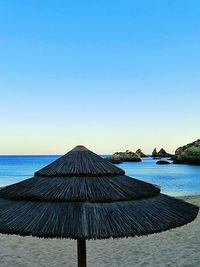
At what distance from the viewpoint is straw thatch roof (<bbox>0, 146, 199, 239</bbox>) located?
4715 mm

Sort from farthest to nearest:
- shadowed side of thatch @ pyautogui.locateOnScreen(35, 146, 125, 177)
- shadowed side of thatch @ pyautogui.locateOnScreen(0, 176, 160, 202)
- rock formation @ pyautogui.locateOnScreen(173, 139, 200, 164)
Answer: rock formation @ pyautogui.locateOnScreen(173, 139, 200, 164) → shadowed side of thatch @ pyautogui.locateOnScreen(35, 146, 125, 177) → shadowed side of thatch @ pyautogui.locateOnScreen(0, 176, 160, 202)

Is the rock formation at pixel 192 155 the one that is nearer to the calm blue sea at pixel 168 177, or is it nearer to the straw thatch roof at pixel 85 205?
the calm blue sea at pixel 168 177

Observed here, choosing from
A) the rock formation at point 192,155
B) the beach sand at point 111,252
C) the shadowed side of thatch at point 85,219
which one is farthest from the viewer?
the rock formation at point 192,155

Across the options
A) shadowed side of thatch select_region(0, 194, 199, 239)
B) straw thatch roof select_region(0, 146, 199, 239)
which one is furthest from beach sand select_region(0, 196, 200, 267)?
shadowed side of thatch select_region(0, 194, 199, 239)

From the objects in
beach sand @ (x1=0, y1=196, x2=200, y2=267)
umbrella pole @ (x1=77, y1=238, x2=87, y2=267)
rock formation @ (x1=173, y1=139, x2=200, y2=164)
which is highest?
rock formation @ (x1=173, y1=139, x2=200, y2=164)

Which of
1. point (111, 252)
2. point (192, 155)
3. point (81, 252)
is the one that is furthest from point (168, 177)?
point (81, 252)

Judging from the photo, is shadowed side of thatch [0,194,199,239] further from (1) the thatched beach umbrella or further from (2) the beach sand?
(2) the beach sand

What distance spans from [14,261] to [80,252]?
A: 5513 mm

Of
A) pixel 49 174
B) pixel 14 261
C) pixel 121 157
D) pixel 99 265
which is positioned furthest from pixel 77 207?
pixel 121 157

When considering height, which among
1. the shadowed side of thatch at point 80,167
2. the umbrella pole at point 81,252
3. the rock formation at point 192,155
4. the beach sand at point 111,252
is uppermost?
the rock formation at point 192,155

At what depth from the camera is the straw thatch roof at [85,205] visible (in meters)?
Result: 4.71

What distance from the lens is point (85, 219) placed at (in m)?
4.72

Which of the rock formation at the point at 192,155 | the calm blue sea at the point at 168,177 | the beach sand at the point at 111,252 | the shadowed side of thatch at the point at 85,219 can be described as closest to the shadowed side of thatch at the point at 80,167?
the shadowed side of thatch at the point at 85,219

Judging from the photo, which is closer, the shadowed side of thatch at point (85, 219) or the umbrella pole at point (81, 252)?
the shadowed side of thatch at point (85, 219)
